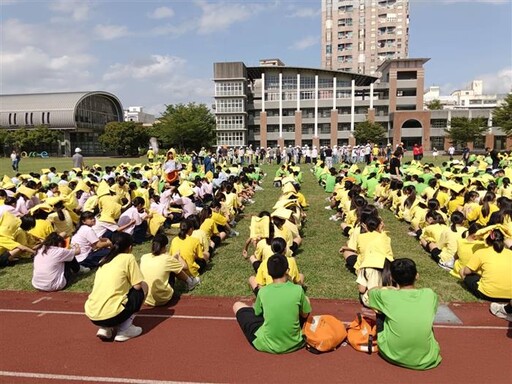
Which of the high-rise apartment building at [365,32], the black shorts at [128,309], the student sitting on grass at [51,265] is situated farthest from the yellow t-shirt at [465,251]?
the high-rise apartment building at [365,32]

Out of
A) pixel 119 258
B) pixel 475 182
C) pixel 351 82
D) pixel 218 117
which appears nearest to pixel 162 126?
pixel 218 117

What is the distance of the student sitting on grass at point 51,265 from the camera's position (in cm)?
641

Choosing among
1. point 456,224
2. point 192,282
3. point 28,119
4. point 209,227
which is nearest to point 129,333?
point 192,282

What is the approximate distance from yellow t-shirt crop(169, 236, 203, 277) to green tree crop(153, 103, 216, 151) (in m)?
49.9

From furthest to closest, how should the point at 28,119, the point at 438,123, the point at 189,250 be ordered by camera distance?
the point at 438,123 < the point at 28,119 < the point at 189,250

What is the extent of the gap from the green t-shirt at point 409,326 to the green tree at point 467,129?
53536mm

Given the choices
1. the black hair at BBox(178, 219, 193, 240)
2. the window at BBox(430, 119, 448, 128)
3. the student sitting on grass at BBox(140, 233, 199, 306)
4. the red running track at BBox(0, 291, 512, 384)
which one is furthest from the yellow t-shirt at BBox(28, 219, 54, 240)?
the window at BBox(430, 119, 448, 128)

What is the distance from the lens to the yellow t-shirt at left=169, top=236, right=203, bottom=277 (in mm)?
6762

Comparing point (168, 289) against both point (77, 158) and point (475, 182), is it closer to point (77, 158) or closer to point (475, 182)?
point (475, 182)

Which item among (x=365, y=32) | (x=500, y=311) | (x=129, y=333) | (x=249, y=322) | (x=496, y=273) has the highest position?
(x=365, y=32)

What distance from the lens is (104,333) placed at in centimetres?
486

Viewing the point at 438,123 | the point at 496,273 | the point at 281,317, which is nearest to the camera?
the point at 281,317

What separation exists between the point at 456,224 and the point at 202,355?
4970mm

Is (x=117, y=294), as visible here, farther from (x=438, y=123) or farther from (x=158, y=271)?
(x=438, y=123)
